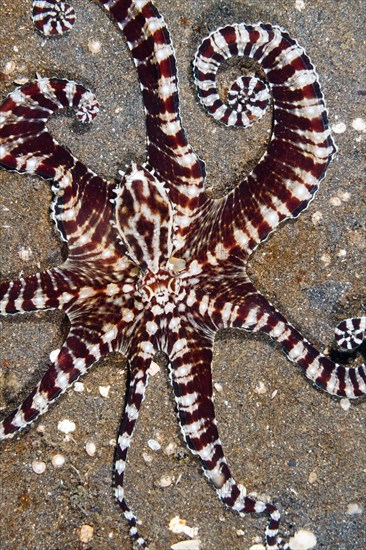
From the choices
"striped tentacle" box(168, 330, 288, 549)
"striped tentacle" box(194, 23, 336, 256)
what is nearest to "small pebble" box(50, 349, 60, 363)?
"striped tentacle" box(168, 330, 288, 549)

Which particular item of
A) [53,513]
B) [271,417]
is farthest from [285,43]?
[53,513]

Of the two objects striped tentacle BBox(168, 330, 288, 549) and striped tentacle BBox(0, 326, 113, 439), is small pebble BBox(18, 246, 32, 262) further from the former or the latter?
striped tentacle BBox(168, 330, 288, 549)

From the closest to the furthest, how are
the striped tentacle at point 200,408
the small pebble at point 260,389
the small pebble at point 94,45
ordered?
the striped tentacle at point 200,408
the small pebble at point 94,45
the small pebble at point 260,389

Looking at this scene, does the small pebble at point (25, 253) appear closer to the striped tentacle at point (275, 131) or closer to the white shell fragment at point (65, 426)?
the white shell fragment at point (65, 426)

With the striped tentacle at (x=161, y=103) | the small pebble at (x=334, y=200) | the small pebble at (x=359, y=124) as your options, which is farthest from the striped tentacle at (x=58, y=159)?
the small pebble at (x=359, y=124)

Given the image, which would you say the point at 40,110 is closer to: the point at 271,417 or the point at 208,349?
the point at 208,349

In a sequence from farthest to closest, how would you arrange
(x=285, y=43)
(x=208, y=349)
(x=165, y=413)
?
(x=165, y=413) → (x=208, y=349) → (x=285, y=43)
